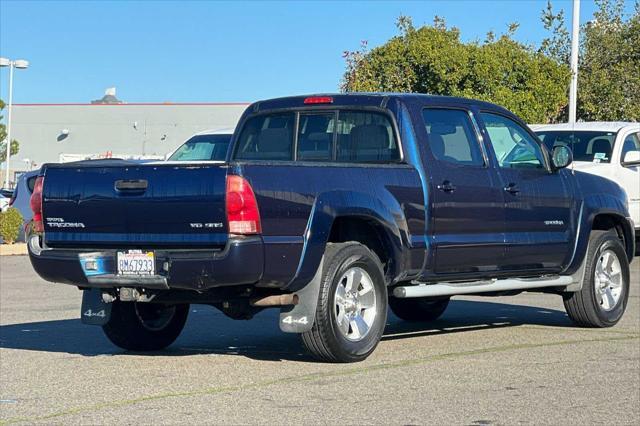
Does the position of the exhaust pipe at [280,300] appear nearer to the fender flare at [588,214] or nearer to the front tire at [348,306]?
the front tire at [348,306]

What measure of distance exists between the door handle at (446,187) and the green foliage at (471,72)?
62.1 ft

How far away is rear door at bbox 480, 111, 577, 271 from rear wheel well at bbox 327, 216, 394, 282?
1.36m

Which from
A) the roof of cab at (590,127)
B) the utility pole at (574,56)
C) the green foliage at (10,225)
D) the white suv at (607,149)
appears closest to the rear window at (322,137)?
the white suv at (607,149)

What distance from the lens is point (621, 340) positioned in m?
10.5

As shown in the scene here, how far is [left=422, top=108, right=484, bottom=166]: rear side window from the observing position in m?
10.0

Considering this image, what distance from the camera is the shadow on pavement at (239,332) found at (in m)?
9.85

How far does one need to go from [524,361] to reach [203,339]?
2.84 metres

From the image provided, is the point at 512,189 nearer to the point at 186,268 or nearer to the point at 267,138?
the point at 267,138

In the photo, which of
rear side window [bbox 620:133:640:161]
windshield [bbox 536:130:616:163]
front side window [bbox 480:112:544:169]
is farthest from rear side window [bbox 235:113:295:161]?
rear side window [bbox 620:133:640:161]

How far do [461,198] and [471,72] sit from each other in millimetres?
19735

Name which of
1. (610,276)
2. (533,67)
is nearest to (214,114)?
(533,67)

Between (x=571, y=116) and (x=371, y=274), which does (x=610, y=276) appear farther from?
(x=571, y=116)

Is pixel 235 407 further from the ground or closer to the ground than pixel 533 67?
closer to the ground

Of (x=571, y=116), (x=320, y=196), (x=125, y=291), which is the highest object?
(x=571, y=116)
